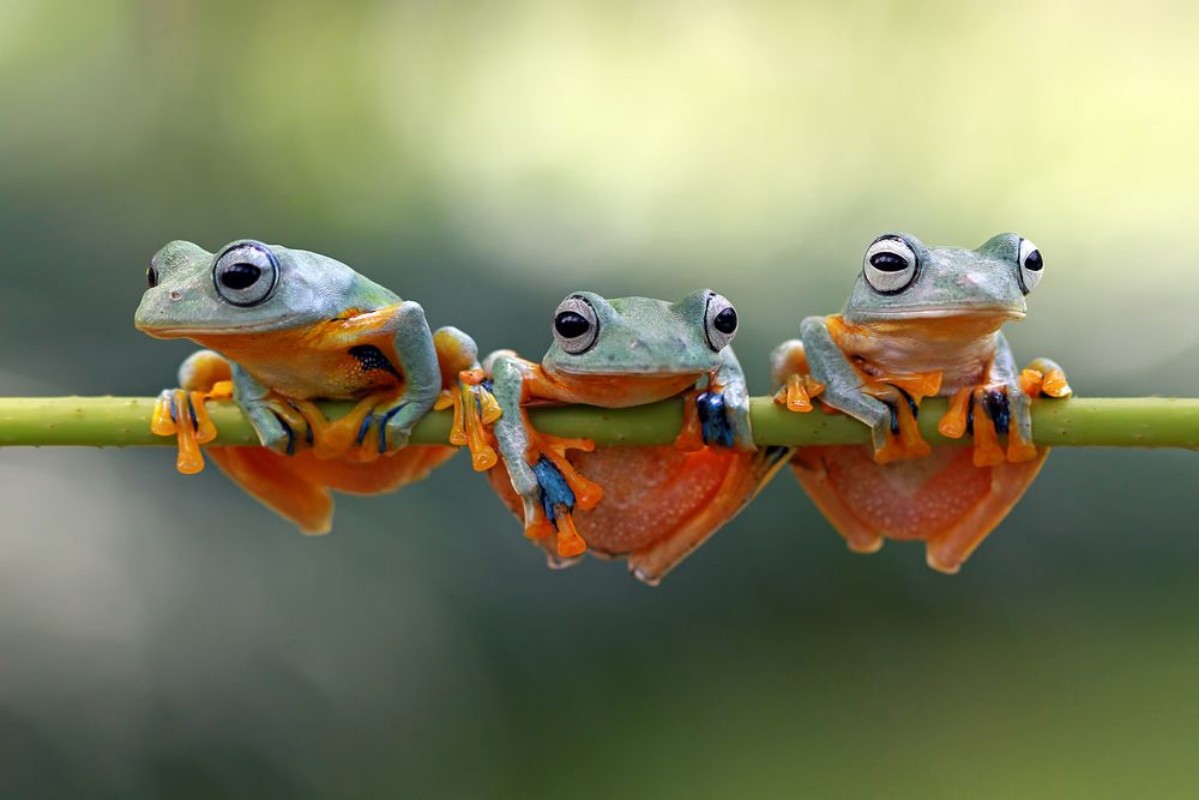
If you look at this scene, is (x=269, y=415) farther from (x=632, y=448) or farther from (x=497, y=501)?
(x=497, y=501)

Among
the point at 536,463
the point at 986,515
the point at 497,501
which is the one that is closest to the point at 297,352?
the point at 536,463

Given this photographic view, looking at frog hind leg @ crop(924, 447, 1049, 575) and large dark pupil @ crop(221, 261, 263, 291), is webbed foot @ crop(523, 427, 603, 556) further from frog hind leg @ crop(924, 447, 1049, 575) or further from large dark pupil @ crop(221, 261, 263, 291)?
frog hind leg @ crop(924, 447, 1049, 575)

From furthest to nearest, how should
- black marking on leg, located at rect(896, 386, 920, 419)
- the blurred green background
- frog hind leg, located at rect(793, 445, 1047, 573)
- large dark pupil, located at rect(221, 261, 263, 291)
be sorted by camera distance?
the blurred green background, frog hind leg, located at rect(793, 445, 1047, 573), black marking on leg, located at rect(896, 386, 920, 419), large dark pupil, located at rect(221, 261, 263, 291)

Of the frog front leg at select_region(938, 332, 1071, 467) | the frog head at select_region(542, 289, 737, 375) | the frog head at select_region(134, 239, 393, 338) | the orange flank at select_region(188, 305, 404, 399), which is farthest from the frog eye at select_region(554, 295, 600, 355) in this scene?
the frog front leg at select_region(938, 332, 1071, 467)

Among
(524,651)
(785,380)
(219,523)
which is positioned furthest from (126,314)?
(785,380)

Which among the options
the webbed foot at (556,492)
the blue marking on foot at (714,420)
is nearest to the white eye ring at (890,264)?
the blue marking on foot at (714,420)
